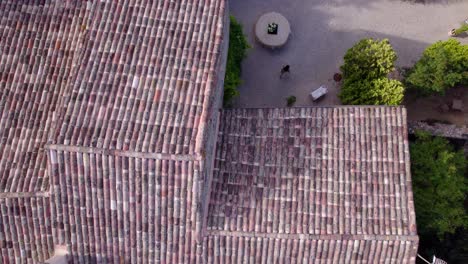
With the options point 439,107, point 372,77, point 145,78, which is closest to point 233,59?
point 372,77

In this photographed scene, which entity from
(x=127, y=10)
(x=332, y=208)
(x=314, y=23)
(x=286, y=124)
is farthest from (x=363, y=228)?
(x=314, y=23)

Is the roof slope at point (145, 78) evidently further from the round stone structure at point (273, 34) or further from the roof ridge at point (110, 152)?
the round stone structure at point (273, 34)

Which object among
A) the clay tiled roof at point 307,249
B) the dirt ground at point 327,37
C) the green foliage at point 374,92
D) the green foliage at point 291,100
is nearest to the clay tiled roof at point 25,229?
the clay tiled roof at point 307,249

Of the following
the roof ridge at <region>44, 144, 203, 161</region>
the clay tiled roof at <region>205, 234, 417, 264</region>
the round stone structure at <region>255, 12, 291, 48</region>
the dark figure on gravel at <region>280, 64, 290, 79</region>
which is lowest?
the clay tiled roof at <region>205, 234, 417, 264</region>

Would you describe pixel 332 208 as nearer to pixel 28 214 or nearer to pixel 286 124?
pixel 286 124

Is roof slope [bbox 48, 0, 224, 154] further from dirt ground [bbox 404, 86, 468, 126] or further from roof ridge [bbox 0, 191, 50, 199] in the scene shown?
dirt ground [bbox 404, 86, 468, 126]

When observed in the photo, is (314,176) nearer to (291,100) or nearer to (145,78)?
(145,78)

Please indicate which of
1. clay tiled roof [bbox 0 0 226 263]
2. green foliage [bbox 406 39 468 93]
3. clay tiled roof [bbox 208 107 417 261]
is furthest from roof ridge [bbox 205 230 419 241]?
green foliage [bbox 406 39 468 93]
